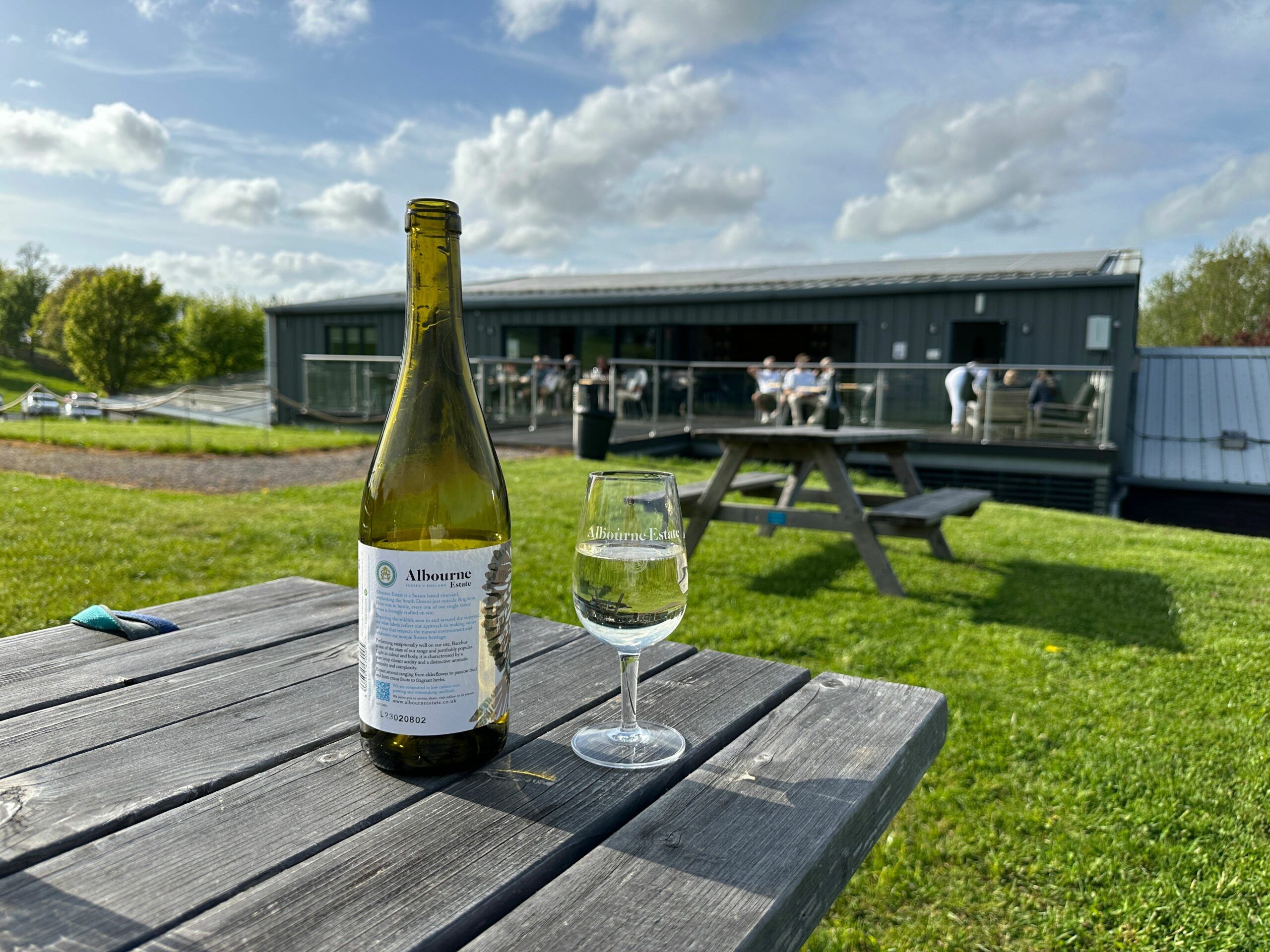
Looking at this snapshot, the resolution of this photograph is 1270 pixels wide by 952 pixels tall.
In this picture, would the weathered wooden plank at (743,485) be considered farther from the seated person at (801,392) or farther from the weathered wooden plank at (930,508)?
the seated person at (801,392)

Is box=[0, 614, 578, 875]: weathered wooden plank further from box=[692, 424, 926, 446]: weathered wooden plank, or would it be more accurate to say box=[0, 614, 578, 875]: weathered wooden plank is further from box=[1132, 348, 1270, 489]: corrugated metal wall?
box=[1132, 348, 1270, 489]: corrugated metal wall

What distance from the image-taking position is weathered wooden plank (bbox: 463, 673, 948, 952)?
2.44 feet

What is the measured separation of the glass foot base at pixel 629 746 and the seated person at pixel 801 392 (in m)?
13.2

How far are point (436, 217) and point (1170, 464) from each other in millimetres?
17439

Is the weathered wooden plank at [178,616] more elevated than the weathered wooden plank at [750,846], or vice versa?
the weathered wooden plank at [178,616]

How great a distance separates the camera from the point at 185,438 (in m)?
14.1

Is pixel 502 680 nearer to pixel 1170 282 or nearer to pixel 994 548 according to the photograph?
pixel 994 548

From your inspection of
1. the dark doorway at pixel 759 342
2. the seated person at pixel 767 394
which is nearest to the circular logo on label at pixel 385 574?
the seated person at pixel 767 394

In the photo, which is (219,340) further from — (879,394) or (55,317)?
(879,394)

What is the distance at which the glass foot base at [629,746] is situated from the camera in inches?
41.2

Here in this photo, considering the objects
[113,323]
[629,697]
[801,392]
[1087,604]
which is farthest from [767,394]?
[113,323]

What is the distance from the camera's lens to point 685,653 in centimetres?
150

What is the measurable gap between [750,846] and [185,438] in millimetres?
15297

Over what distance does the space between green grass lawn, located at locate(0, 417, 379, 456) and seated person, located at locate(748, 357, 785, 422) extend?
21.3 ft
